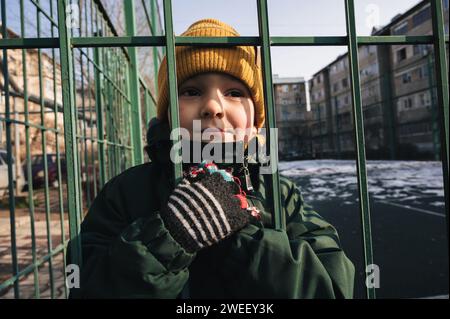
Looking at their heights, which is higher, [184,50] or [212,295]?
[184,50]

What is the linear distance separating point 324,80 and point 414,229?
2961 centimetres

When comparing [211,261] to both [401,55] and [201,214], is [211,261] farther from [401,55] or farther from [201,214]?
[401,55]

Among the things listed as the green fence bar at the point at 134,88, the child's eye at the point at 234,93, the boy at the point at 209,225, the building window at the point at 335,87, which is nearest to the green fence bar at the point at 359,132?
the boy at the point at 209,225

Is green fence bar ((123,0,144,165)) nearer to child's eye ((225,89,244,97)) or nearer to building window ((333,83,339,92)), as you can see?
child's eye ((225,89,244,97))

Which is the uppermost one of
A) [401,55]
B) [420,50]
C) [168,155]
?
[401,55]

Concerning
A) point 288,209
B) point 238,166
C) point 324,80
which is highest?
point 324,80

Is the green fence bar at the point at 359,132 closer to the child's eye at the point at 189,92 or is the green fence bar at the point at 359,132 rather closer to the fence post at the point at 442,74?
the fence post at the point at 442,74

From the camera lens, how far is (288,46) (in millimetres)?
853

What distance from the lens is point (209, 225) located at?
715mm

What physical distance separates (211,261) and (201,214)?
245 mm

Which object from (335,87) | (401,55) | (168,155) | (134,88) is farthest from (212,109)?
(335,87)

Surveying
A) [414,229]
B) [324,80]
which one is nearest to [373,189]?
[414,229]
